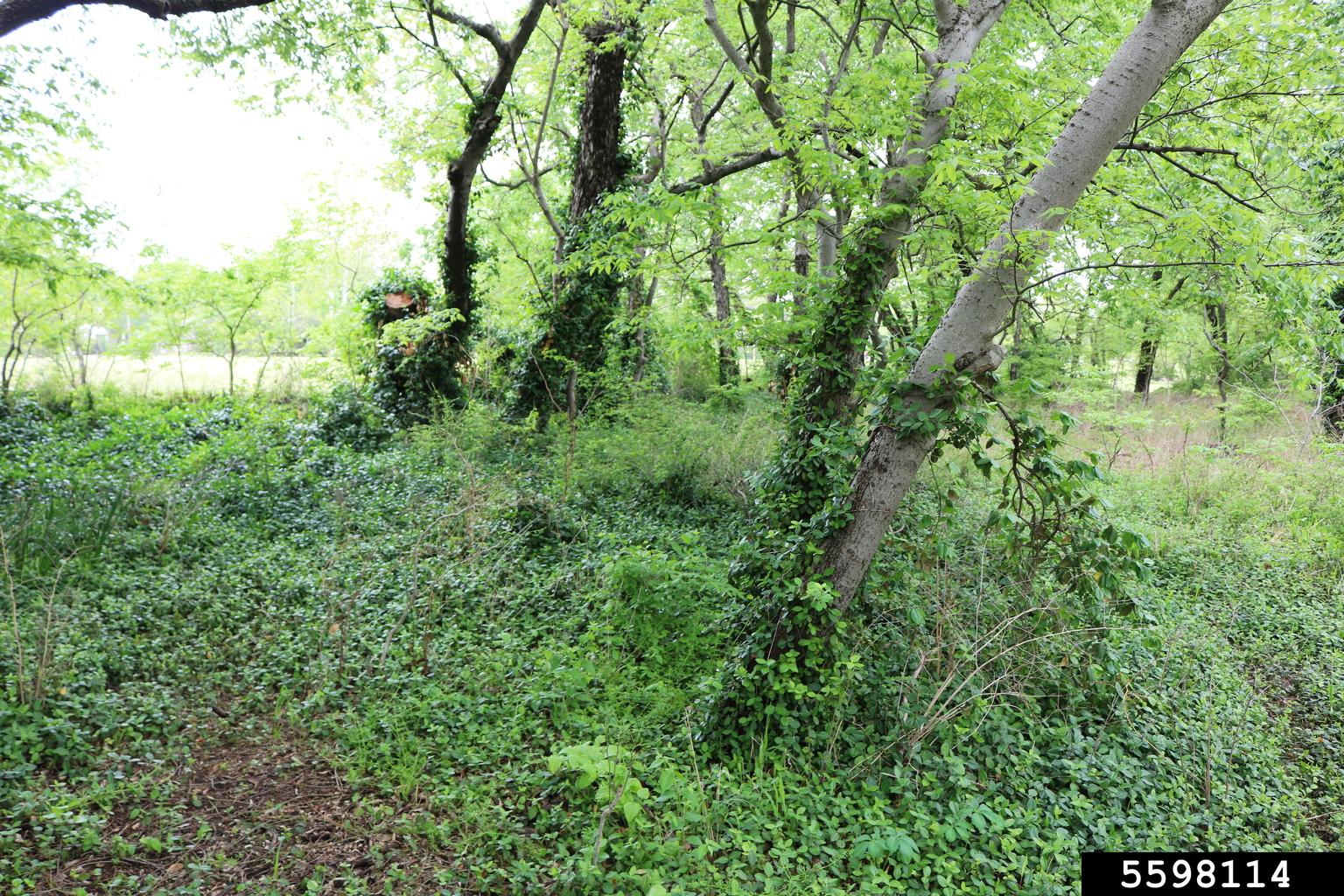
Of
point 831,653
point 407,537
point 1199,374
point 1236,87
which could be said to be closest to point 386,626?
point 407,537

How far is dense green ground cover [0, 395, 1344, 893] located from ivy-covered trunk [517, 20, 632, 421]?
250cm

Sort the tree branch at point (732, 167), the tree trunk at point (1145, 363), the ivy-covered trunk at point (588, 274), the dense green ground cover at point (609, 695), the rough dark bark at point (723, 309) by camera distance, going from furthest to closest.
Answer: the tree trunk at point (1145, 363), the rough dark bark at point (723, 309), the ivy-covered trunk at point (588, 274), the tree branch at point (732, 167), the dense green ground cover at point (609, 695)

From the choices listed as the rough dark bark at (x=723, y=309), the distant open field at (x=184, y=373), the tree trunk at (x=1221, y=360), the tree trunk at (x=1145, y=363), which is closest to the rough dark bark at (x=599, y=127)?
the rough dark bark at (x=723, y=309)

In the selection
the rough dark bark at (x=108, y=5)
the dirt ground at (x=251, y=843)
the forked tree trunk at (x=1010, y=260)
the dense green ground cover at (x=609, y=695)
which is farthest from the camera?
the rough dark bark at (x=108, y=5)

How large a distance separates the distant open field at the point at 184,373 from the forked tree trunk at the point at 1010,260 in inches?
455

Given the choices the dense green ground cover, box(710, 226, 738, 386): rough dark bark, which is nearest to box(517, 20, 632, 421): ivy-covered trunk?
the dense green ground cover

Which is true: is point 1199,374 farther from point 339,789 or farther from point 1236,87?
point 339,789

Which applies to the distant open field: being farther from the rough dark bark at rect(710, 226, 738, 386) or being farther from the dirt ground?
the dirt ground

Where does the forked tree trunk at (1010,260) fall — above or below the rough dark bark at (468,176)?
below

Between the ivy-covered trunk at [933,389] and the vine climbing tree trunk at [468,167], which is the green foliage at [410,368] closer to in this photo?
the vine climbing tree trunk at [468,167]

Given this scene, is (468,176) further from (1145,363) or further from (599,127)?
(1145,363)

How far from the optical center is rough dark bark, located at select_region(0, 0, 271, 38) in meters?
5.35

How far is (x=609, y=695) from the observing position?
14.4 feet

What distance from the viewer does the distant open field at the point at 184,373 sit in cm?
1314
